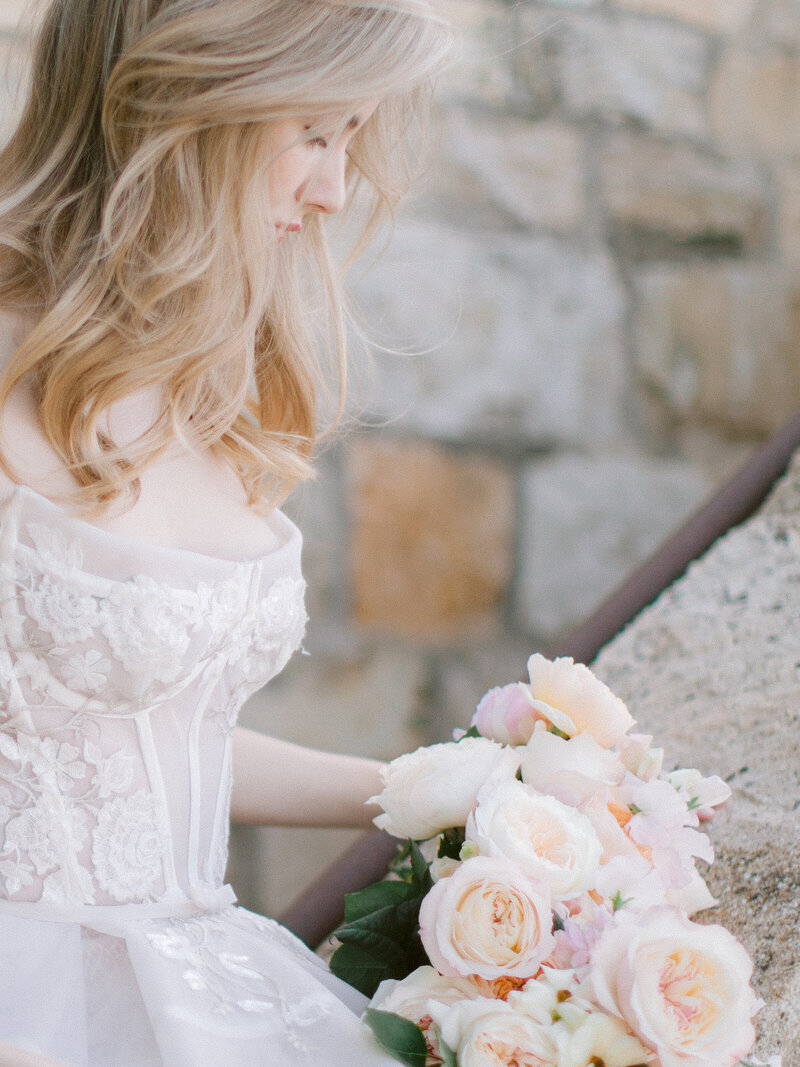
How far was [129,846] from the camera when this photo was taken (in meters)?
0.92

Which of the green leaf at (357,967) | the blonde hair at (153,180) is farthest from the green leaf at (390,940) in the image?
the blonde hair at (153,180)

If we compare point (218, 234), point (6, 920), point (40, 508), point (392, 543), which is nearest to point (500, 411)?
point (392, 543)

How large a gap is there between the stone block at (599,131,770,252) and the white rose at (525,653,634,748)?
1432 mm

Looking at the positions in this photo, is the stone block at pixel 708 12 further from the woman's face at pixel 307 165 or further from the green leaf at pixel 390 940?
the green leaf at pixel 390 940

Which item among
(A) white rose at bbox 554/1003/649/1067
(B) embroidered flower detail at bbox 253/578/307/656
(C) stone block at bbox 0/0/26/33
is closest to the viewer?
(A) white rose at bbox 554/1003/649/1067

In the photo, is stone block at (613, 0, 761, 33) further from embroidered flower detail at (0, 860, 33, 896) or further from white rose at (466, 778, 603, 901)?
embroidered flower detail at (0, 860, 33, 896)

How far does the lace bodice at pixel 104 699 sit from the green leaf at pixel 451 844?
288 mm

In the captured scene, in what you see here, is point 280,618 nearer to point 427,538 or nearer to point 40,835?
point 40,835

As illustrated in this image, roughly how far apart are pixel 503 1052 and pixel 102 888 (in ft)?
1.45

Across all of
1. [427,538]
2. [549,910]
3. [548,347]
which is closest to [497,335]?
[548,347]

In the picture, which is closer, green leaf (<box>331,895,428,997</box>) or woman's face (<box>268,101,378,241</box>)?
green leaf (<box>331,895,428,997</box>)

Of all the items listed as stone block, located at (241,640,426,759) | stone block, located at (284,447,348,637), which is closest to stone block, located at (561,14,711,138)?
stone block, located at (284,447,348,637)

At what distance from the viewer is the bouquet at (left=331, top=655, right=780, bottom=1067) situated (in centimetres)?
65

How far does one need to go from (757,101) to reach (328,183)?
58.9 inches
